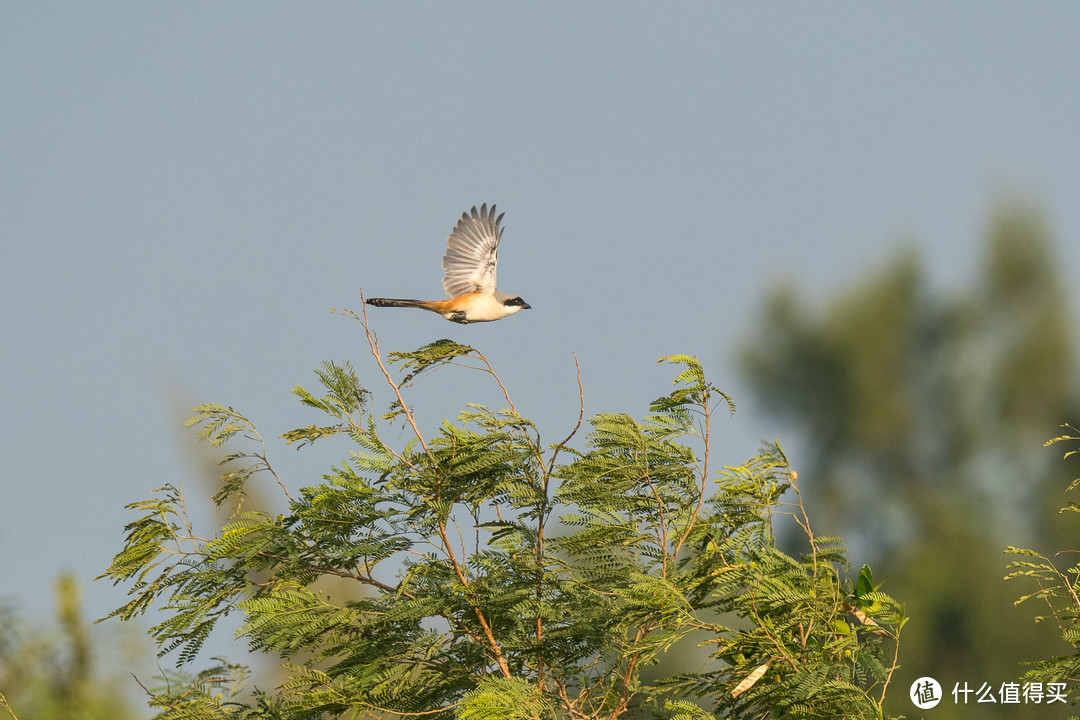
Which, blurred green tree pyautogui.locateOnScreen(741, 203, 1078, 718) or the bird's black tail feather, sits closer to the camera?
the bird's black tail feather

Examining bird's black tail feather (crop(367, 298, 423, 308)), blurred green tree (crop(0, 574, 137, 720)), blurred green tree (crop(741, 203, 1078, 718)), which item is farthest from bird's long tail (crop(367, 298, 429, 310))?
blurred green tree (crop(741, 203, 1078, 718))

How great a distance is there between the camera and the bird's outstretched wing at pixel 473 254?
22.5 ft

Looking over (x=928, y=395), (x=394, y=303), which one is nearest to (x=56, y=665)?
(x=394, y=303)

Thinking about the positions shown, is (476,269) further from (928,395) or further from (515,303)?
(928,395)

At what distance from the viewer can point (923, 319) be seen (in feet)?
92.7

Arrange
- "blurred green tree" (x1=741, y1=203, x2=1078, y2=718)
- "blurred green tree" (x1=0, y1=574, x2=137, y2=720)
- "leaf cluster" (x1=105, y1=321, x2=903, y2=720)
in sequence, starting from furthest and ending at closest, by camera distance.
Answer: "blurred green tree" (x1=741, y1=203, x2=1078, y2=718) < "blurred green tree" (x1=0, y1=574, x2=137, y2=720) < "leaf cluster" (x1=105, y1=321, x2=903, y2=720)

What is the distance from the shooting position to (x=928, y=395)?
27.4 metres

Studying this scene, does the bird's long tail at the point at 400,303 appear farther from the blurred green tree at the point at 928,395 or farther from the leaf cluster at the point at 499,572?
the blurred green tree at the point at 928,395

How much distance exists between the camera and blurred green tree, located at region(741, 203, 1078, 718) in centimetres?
2453

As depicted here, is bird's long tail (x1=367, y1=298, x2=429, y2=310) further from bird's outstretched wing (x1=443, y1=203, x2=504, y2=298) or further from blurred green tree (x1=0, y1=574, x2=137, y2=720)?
blurred green tree (x1=0, y1=574, x2=137, y2=720)

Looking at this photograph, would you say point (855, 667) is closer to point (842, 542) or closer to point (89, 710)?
point (842, 542)

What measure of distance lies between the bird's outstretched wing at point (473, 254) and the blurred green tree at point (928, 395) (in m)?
18.0

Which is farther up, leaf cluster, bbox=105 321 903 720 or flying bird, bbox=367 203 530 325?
flying bird, bbox=367 203 530 325

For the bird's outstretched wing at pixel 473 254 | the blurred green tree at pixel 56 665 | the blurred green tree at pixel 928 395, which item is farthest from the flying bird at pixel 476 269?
the blurred green tree at pixel 928 395
